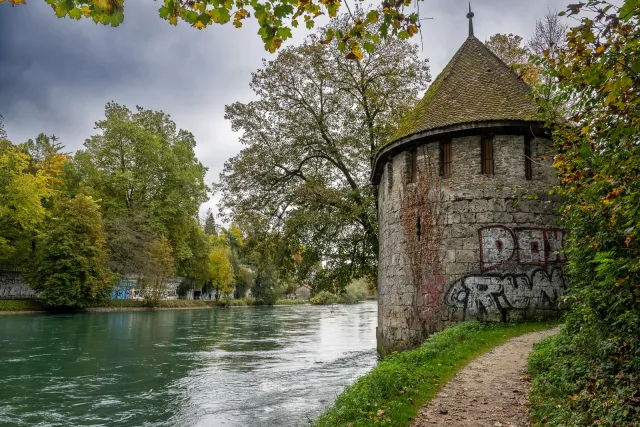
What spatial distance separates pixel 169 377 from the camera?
11.9 meters

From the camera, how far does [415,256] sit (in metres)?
12.5

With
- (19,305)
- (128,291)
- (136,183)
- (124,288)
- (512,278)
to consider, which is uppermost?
(136,183)

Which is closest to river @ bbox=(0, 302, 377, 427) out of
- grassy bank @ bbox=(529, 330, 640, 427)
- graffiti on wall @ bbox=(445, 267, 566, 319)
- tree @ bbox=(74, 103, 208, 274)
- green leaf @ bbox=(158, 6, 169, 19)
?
graffiti on wall @ bbox=(445, 267, 566, 319)

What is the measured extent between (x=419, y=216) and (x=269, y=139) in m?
9.84

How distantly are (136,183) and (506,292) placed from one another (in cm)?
3441

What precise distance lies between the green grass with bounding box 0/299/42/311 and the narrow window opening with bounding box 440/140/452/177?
1194 inches

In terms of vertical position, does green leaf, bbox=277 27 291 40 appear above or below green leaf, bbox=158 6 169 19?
above

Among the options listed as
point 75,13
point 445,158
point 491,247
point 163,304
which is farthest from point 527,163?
point 163,304

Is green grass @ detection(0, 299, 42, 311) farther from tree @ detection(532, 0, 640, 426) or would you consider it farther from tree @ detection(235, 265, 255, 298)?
tree @ detection(532, 0, 640, 426)

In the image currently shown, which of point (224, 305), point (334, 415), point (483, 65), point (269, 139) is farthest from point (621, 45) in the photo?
point (224, 305)

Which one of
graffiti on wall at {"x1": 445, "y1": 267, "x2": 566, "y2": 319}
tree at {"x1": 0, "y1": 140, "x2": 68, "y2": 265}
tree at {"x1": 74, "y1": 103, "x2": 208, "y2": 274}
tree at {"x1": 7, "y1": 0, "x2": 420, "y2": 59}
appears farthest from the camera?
tree at {"x1": 74, "y1": 103, "x2": 208, "y2": 274}

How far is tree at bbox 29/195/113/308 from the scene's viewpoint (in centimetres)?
3303

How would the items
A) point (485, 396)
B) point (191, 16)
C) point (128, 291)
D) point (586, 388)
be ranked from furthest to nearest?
point (128, 291) < point (485, 396) < point (586, 388) < point (191, 16)

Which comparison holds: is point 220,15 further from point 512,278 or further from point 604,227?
point 512,278
